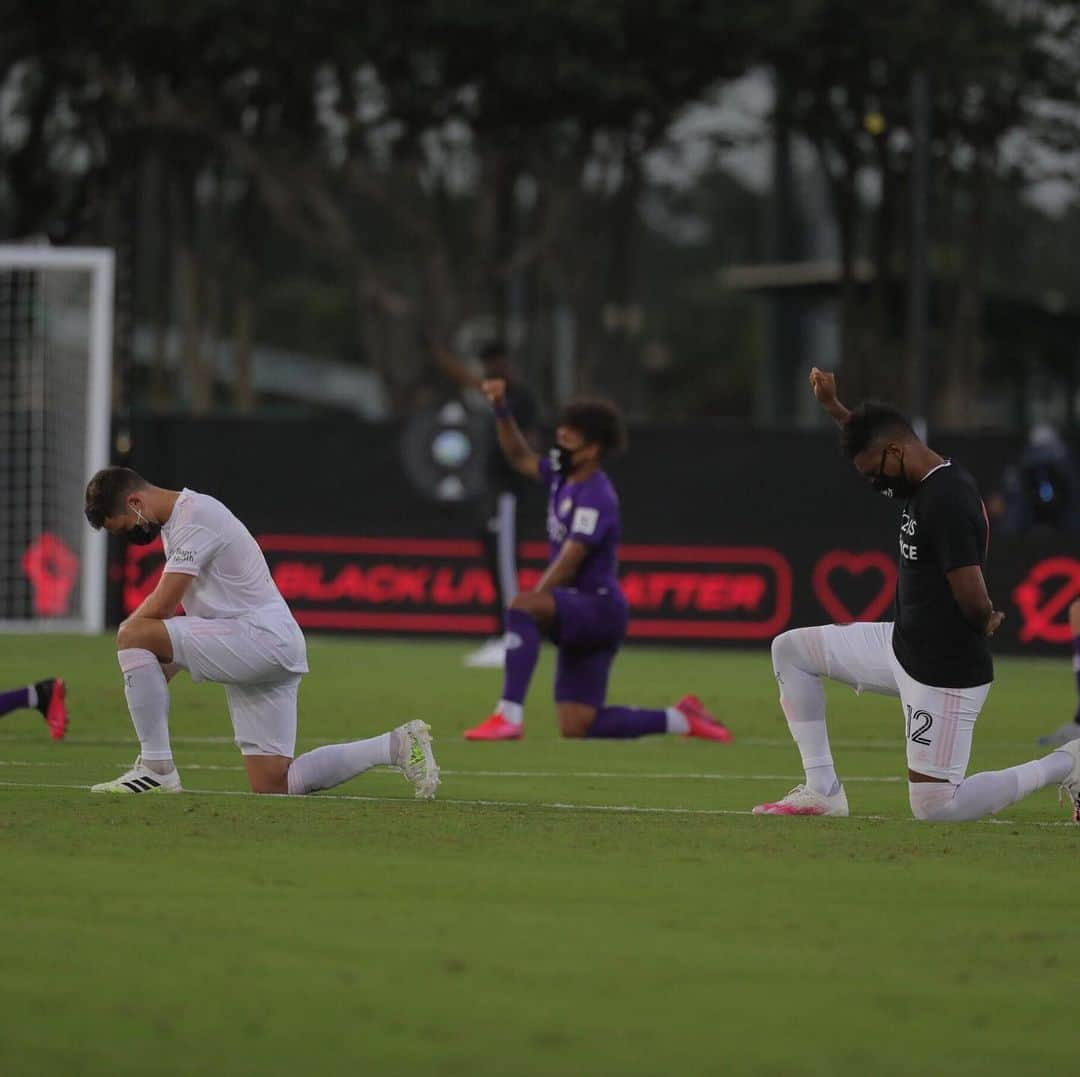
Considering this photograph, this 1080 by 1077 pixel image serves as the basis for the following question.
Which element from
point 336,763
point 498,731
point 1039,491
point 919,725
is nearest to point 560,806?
point 336,763

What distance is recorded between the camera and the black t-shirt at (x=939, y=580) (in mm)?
9641

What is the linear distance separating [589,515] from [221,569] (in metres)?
3.90

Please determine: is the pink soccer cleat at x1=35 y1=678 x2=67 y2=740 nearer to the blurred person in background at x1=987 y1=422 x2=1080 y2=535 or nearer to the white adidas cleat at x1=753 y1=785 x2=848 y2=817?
the white adidas cleat at x1=753 y1=785 x2=848 y2=817

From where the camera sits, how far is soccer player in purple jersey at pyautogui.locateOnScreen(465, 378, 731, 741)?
47.1ft

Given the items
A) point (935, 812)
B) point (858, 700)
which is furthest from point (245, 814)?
point (858, 700)

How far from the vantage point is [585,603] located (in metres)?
14.4

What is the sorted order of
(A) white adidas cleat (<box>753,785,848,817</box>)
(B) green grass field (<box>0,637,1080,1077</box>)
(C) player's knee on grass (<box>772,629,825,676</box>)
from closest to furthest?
(B) green grass field (<box>0,637,1080,1077</box>), (C) player's knee on grass (<box>772,629,825,676</box>), (A) white adidas cleat (<box>753,785,848,817</box>)

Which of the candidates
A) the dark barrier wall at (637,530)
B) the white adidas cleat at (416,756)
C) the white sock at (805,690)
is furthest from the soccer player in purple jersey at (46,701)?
the dark barrier wall at (637,530)

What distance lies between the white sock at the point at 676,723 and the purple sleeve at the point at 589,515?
105 cm

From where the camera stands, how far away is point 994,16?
37500 mm

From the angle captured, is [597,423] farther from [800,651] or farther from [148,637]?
[148,637]

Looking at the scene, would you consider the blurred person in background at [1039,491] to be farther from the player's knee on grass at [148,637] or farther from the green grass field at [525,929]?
the player's knee on grass at [148,637]

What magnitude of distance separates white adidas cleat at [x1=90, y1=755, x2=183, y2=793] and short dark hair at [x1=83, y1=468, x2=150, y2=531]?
41.2 inches

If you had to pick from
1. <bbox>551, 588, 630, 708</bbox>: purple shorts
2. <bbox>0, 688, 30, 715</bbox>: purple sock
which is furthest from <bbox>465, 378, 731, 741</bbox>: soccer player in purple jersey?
Result: <bbox>0, 688, 30, 715</bbox>: purple sock
